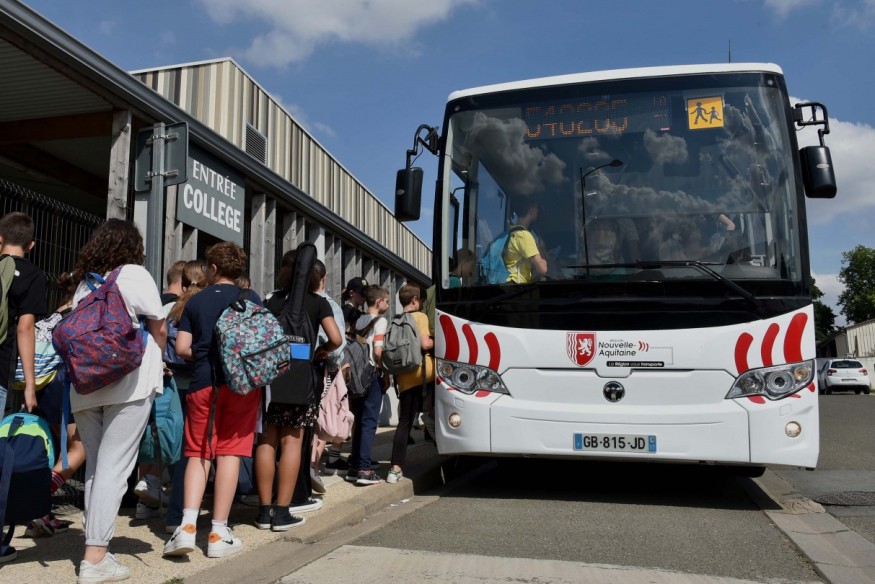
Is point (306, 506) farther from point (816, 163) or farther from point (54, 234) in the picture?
point (816, 163)

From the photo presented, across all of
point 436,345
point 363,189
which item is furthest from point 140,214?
point 363,189

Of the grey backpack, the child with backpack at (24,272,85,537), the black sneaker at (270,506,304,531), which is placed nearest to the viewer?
the child with backpack at (24,272,85,537)

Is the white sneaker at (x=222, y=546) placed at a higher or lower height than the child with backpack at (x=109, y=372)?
lower

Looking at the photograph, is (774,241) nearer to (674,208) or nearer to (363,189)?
(674,208)

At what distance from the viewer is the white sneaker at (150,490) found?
507 centimetres

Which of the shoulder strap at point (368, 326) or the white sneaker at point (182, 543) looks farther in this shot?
the shoulder strap at point (368, 326)

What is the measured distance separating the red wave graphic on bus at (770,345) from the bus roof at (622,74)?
2.08 meters

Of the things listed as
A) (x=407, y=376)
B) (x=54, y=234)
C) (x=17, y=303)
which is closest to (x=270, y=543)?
(x=17, y=303)

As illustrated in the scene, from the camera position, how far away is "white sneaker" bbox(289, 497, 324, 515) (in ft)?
17.3

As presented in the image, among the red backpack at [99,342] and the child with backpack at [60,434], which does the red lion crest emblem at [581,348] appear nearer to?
the red backpack at [99,342]

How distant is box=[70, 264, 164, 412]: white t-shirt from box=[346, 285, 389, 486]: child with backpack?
286 centimetres

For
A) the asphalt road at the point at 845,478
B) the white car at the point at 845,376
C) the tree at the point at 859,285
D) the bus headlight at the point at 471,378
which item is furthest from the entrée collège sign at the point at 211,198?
the tree at the point at 859,285

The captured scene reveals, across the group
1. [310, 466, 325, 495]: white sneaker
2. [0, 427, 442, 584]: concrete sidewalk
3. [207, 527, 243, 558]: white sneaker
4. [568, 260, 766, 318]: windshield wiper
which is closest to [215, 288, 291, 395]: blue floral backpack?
[207, 527, 243, 558]: white sneaker

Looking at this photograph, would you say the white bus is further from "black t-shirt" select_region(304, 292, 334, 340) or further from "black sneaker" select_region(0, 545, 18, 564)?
"black sneaker" select_region(0, 545, 18, 564)
